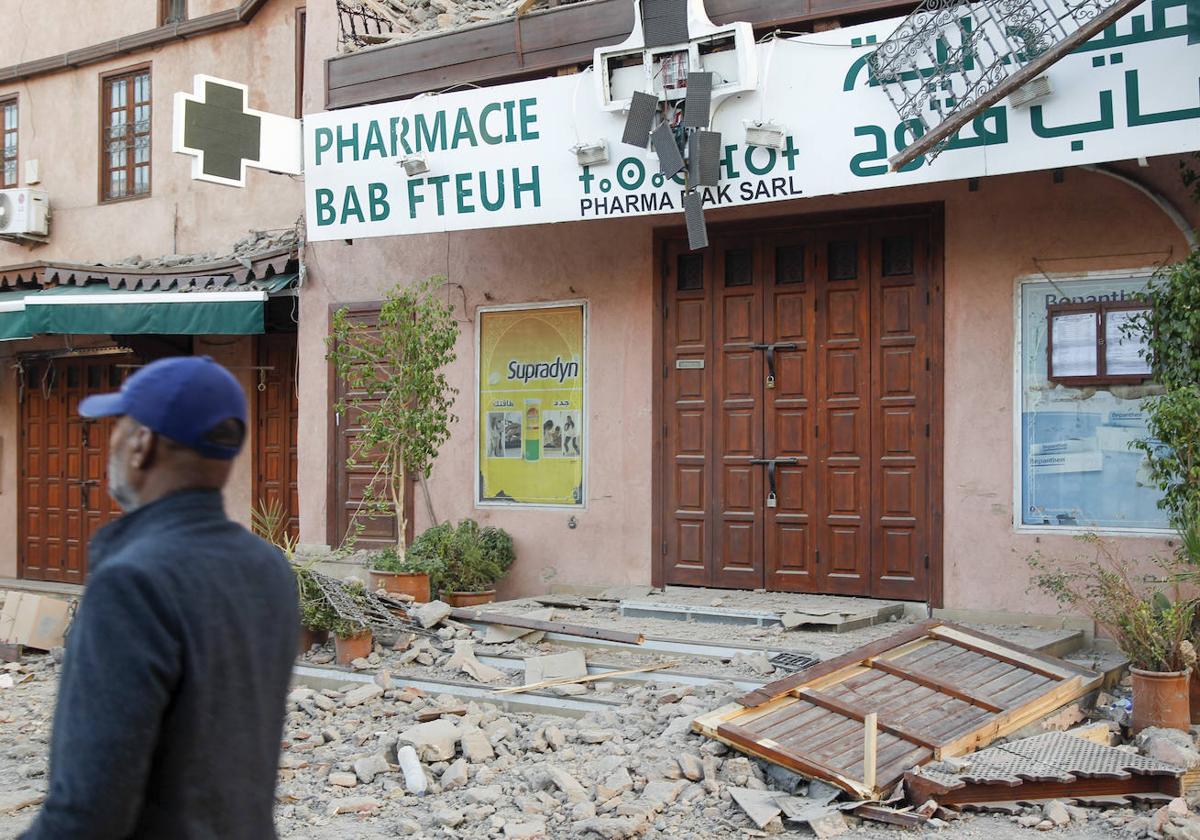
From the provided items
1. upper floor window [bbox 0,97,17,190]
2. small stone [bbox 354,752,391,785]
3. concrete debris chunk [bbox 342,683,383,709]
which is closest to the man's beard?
small stone [bbox 354,752,391,785]

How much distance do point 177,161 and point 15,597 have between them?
652cm

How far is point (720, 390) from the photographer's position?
10.6 m

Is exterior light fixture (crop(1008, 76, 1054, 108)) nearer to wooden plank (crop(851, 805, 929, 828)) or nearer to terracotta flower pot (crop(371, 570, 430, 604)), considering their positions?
wooden plank (crop(851, 805, 929, 828))

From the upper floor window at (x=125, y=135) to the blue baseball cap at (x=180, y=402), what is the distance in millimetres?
14676

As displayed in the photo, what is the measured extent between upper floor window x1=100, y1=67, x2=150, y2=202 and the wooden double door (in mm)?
8540

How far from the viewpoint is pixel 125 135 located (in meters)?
16.1

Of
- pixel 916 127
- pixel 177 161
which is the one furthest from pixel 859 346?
pixel 177 161

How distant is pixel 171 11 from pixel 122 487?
50.3 ft

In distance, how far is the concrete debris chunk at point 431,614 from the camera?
9.34 meters

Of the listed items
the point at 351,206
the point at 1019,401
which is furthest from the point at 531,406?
the point at 1019,401

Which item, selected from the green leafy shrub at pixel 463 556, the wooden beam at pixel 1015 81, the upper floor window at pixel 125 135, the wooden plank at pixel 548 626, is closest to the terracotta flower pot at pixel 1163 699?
the wooden plank at pixel 548 626

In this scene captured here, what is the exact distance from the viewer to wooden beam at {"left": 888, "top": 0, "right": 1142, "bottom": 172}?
7.29 m

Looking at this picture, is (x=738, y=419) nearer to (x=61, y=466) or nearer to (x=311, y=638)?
(x=311, y=638)

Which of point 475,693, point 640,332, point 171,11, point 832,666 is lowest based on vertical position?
point 475,693
